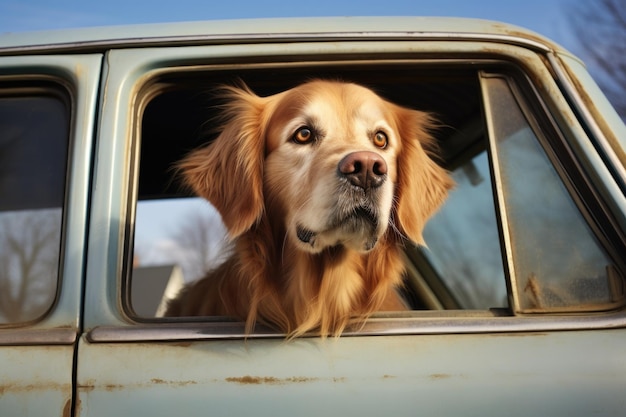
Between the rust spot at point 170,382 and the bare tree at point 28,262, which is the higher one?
the bare tree at point 28,262

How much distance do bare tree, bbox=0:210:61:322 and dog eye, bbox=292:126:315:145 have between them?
85 cm

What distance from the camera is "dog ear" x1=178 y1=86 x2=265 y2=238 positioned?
2066 mm

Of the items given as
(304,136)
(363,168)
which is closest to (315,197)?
(363,168)

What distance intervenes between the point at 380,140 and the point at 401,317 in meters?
0.86

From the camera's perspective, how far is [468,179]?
297cm

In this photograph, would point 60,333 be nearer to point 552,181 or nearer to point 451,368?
point 451,368

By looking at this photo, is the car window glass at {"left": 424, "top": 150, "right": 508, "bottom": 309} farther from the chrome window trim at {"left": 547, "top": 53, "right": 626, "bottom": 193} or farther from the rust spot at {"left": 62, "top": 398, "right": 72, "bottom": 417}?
the rust spot at {"left": 62, "top": 398, "right": 72, "bottom": 417}

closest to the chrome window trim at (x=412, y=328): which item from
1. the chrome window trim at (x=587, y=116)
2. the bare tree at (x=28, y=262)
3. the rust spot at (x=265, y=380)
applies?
the rust spot at (x=265, y=380)

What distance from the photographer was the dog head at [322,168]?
1921 mm

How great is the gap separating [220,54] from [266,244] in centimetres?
64

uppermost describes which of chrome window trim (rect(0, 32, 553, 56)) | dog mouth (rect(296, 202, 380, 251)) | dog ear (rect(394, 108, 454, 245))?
chrome window trim (rect(0, 32, 553, 56))

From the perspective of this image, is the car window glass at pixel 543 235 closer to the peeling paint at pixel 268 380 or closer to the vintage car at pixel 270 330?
the vintage car at pixel 270 330

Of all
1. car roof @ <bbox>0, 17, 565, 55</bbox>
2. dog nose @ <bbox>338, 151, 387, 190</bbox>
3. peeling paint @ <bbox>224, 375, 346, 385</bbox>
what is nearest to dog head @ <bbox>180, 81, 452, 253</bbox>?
dog nose @ <bbox>338, 151, 387, 190</bbox>

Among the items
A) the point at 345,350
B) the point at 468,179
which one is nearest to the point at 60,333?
the point at 345,350
